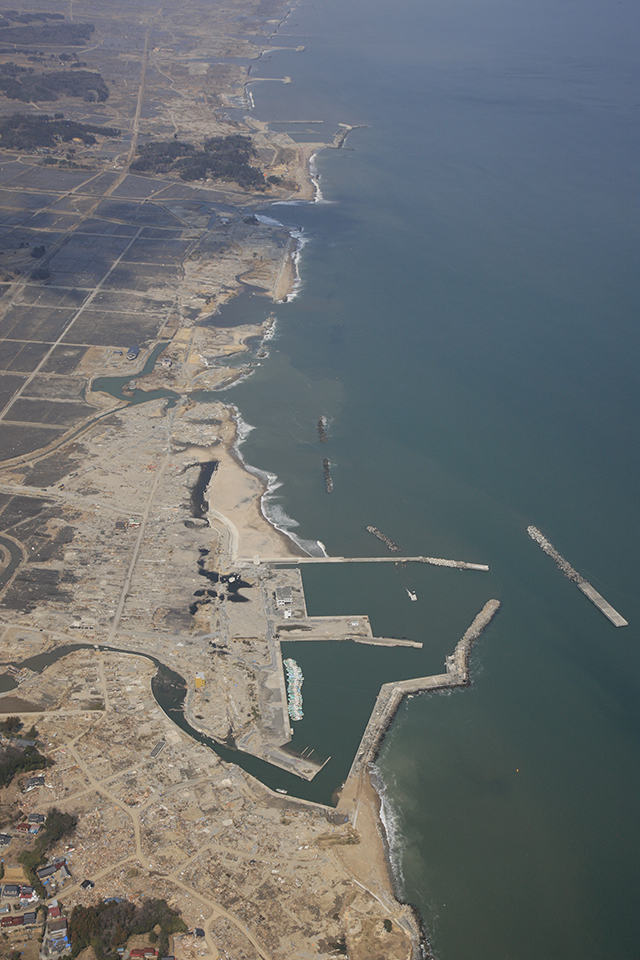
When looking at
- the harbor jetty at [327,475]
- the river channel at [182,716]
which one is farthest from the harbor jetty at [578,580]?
the river channel at [182,716]

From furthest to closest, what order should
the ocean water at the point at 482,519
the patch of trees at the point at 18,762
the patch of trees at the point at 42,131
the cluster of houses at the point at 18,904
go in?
the patch of trees at the point at 42,131, the ocean water at the point at 482,519, the patch of trees at the point at 18,762, the cluster of houses at the point at 18,904

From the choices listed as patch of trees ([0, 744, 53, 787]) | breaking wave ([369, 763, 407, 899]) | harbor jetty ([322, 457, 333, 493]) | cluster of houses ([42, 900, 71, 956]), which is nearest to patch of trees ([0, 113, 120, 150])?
harbor jetty ([322, 457, 333, 493])

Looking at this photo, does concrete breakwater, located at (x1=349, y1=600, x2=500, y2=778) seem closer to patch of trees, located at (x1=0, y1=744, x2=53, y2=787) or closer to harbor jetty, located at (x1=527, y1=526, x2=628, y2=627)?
harbor jetty, located at (x1=527, y1=526, x2=628, y2=627)

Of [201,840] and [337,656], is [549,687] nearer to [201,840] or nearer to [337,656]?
[337,656]

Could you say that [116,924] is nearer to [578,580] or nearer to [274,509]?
[274,509]

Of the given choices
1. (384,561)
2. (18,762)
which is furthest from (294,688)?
(18,762)

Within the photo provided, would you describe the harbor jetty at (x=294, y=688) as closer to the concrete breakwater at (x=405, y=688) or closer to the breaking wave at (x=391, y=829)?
the concrete breakwater at (x=405, y=688)

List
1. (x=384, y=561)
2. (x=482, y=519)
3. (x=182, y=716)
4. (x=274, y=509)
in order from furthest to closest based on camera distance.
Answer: (x=482, y=519), (x=274, y=509), (x=384, y=561), (x=182, y=716)
